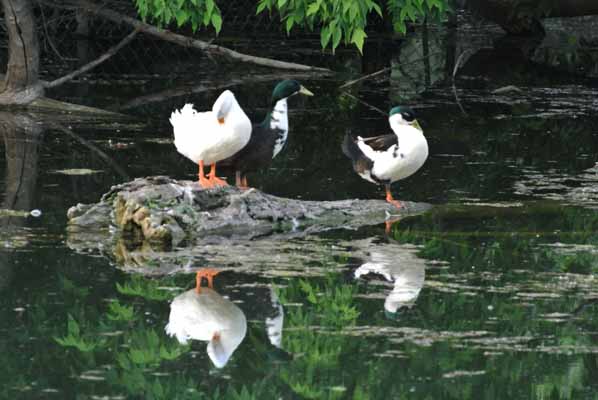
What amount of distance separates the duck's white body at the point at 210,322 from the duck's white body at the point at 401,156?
2735 millimetres

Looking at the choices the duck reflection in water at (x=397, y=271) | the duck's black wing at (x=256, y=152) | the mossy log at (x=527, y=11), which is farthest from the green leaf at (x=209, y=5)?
the mossy log at (x=527, y=11)

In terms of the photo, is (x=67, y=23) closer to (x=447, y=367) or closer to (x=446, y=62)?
(x=446, y=62)

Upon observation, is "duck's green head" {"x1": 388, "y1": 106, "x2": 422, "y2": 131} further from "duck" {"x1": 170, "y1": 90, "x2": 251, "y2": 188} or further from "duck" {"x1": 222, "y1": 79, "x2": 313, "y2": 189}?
"duck" {"x1": 170, "y1": 90, "x2": 251, "y2": 188}

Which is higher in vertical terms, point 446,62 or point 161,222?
point 446,62

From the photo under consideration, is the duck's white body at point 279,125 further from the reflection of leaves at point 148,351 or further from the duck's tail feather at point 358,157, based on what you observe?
the reflection of leaves at point 148,351

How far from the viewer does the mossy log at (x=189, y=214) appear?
8844mm

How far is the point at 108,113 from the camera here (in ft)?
48.6

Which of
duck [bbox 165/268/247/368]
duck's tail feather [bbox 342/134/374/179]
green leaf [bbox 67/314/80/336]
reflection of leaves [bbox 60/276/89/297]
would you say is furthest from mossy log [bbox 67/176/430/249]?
green leaf [bbox 67/314/80/336]

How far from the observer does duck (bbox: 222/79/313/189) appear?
31.4ft

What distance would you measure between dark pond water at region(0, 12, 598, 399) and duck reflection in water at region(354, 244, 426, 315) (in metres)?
0.02

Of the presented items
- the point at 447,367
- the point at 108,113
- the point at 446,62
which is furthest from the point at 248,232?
the point at 446,62

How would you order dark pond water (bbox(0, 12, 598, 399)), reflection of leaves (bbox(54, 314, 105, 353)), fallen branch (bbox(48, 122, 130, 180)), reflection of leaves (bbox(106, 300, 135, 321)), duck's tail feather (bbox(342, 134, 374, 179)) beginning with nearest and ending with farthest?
dark pond water (bbox(0, 12, 598, 399))
reflection of leaves (bbox(54, 314, 105, 353))
reflection of leaves (bbox(106, 300, 135, 321))
duck's tail feather (bbox(342, 134, 374, 179))
fallen branch (bbox(48, 122, 130, 180))

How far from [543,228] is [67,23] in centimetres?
1488

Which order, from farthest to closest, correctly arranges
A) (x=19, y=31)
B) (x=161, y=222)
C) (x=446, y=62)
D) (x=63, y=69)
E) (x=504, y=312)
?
(x=446, y=62)
(x=63, y=69)
(x=19, y=31)
(x=161, y=222)
(x=504, y=312)
